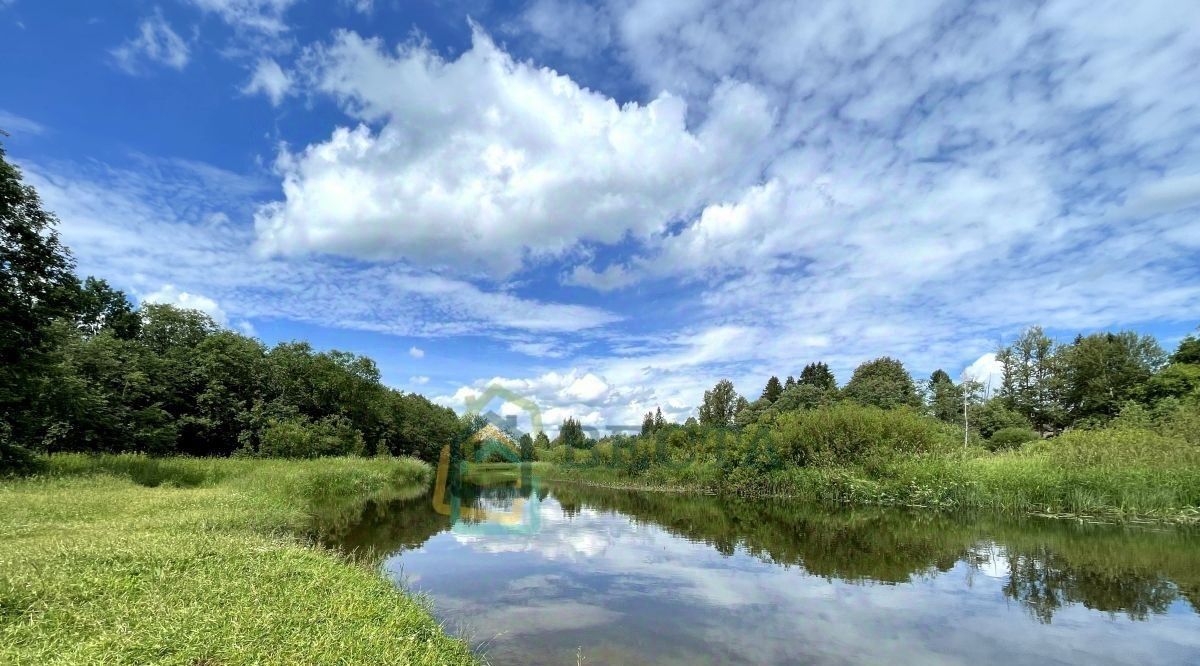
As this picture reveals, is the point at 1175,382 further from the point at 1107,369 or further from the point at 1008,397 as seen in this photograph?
the point at 1008,397

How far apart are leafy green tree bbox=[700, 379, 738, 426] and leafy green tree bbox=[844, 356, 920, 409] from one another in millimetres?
15233

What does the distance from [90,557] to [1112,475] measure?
26243 mm

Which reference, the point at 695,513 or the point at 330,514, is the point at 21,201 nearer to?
the point at 330,514

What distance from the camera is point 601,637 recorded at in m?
8.65

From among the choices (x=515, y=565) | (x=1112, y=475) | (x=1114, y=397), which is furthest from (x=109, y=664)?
(x=1114, y=397)

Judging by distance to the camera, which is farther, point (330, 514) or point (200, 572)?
point (330, 514)

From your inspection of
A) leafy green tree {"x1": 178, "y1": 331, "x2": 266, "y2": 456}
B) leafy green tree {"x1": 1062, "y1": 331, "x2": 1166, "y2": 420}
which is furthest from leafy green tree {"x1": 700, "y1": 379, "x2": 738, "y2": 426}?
leafy green tree {"x1": 178, "y1": 331, "x2": 266, "y2": 456}

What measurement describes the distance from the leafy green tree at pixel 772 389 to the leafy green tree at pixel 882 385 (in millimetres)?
12672

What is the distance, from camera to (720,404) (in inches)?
3061

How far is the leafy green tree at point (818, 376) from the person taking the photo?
272 feet

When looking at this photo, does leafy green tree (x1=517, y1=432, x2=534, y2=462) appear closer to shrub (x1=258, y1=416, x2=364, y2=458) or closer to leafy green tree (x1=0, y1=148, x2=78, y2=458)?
shrub (x1=258, y1=416, x2=364, y2=458)

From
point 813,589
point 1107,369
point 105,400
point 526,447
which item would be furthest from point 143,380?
point 1107,369

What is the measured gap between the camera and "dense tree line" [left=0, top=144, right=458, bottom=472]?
17.0 m

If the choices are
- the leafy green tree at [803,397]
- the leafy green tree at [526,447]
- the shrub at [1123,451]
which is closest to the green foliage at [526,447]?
the leafy green tree at [526,447]
